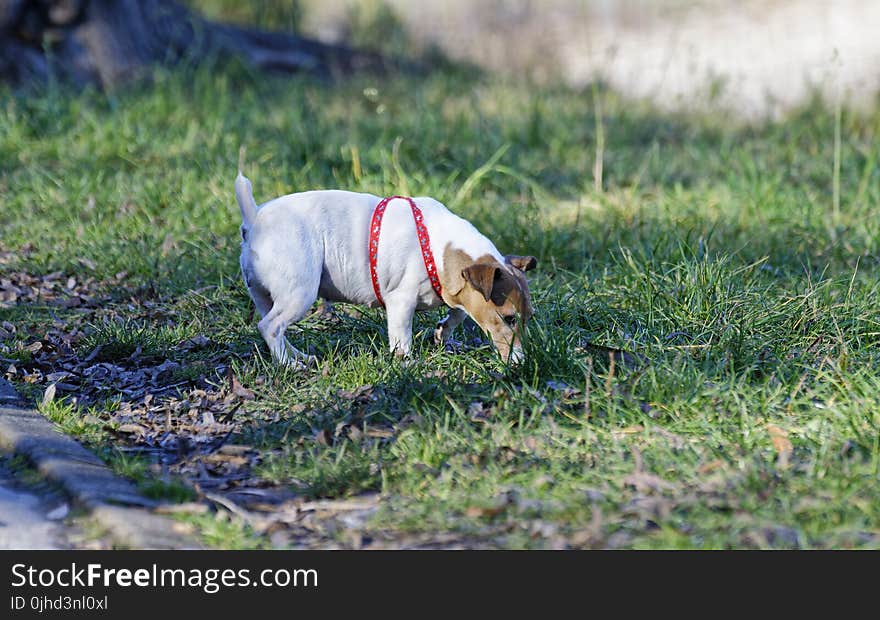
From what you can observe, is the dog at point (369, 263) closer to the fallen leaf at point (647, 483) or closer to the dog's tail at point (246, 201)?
the dog's tail at point (246, 201)

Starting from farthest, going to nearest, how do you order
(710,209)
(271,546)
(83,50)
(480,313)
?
(83,50) < (710,209) < (480,313) < (271,546)

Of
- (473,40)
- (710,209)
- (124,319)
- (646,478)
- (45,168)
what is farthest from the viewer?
(473,40)

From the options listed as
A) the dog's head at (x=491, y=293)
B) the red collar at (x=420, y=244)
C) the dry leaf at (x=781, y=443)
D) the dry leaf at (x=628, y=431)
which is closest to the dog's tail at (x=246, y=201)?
the red collar at (x=420, y=244)

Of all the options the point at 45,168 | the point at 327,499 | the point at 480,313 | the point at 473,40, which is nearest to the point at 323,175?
the point at 45,168

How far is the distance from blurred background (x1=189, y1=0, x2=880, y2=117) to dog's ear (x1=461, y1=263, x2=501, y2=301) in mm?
6292

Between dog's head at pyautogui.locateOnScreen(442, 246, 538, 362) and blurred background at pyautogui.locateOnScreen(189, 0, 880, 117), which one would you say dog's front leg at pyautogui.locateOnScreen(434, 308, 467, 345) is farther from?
blurred background at pyautogui.locateOnScreen(189, 0, 880, 117)

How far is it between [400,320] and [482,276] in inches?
19.8

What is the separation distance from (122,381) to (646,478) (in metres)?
2.55

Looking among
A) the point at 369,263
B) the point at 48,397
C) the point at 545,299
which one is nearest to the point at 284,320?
the point at 369,263

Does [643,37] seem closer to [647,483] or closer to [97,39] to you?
[97,39]

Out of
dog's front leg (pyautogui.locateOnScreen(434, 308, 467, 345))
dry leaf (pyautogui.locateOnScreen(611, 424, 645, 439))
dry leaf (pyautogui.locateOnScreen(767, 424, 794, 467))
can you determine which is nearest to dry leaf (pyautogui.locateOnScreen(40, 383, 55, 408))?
dog's front leg (pyautogui.locateOnScreen(434, 308, 467, 345))

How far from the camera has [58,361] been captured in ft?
17.6

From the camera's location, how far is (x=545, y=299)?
227 inches

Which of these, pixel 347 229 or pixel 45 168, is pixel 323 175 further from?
pixel 347 229
